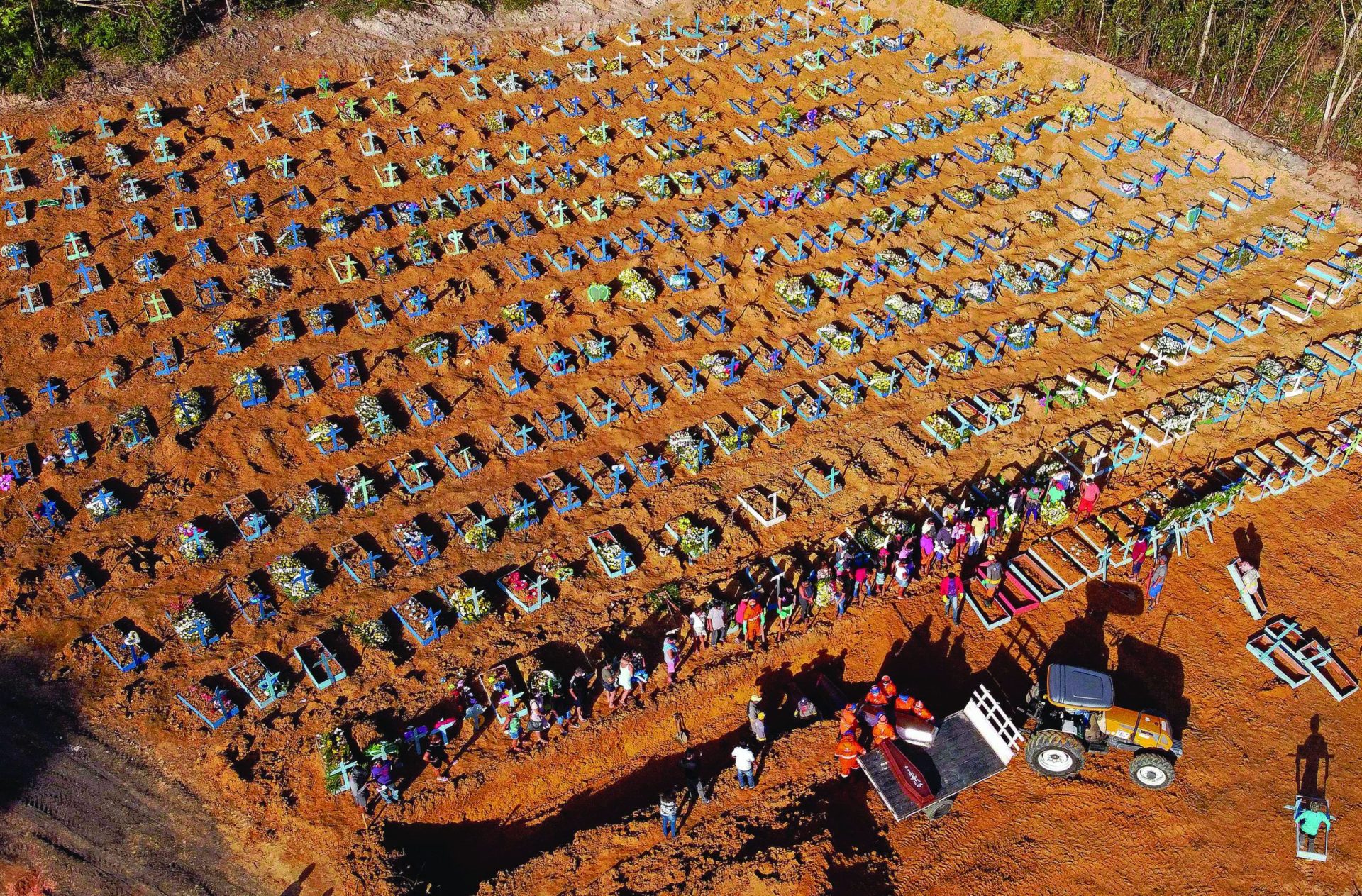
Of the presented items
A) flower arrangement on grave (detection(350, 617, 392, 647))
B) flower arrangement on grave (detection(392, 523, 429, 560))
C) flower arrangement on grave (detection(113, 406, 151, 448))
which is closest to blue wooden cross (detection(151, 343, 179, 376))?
flower arrangement on grave (detection(113, 406, 151, 448))

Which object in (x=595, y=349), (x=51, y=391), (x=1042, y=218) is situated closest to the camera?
(x=51, y=391)

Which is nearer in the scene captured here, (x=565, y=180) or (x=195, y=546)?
(x=195, y=546)

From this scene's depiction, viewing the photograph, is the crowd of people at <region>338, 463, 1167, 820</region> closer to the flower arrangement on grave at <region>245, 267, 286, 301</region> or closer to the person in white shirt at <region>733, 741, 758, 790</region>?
the person in white shirt at <region>733, 741, 758, 790</region>

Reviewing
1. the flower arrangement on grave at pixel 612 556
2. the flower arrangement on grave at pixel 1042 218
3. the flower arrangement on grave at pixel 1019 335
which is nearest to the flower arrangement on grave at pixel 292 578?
the flower arrangement on grave at pixel 612 556

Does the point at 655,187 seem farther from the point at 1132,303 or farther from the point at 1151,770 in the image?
the point at 1151,770

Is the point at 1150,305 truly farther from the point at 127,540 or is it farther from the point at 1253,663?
the point at 127,540

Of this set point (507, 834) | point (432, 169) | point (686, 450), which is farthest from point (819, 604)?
point (432, 169)

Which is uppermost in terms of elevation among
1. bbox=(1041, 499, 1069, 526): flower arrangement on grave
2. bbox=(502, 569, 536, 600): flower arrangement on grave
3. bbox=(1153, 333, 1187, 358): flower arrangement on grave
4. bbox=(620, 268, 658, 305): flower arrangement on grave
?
bbox=(1153, 333, 1187, 358): flower arrangement on grave
